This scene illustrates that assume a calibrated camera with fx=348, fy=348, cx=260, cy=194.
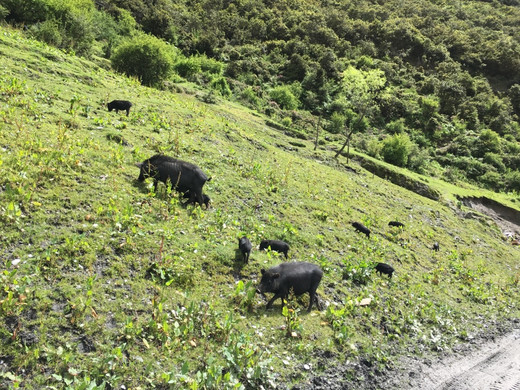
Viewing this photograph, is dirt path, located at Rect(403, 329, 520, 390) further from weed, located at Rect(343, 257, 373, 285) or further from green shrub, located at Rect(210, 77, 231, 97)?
green shrub, located at Rect(210, 77, 231, 97)

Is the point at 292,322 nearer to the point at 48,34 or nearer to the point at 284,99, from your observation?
the point at 48,34

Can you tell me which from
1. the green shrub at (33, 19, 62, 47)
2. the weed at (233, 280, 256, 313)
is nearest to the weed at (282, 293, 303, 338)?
the weed at (233, 280, 256, 313)

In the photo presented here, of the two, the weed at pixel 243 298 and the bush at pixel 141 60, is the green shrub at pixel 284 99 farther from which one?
the weed at pixel 243 298

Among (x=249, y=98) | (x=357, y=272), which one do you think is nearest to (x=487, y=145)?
(x=249, y=98)

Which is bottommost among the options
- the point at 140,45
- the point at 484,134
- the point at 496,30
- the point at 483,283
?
the point at 483,283

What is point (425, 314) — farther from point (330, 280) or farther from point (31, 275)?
point (31, 275)

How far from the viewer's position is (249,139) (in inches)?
910

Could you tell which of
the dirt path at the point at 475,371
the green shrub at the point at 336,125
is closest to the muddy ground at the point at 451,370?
the dirt path at the point at 475,371

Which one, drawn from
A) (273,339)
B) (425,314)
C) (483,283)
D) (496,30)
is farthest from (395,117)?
(496,30)

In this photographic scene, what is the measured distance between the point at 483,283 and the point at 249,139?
15256 mm

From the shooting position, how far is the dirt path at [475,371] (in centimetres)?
854

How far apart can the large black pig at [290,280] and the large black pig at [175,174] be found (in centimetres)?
382

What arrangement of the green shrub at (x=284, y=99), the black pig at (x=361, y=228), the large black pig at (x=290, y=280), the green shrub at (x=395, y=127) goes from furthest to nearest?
the green shrub at (x=395, y=127) < the green shrub at (x=284, y=99) < the black pig at (x=361, y=228) < the large black pig at (x=290, y=280)

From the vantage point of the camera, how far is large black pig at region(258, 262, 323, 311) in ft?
27.6
